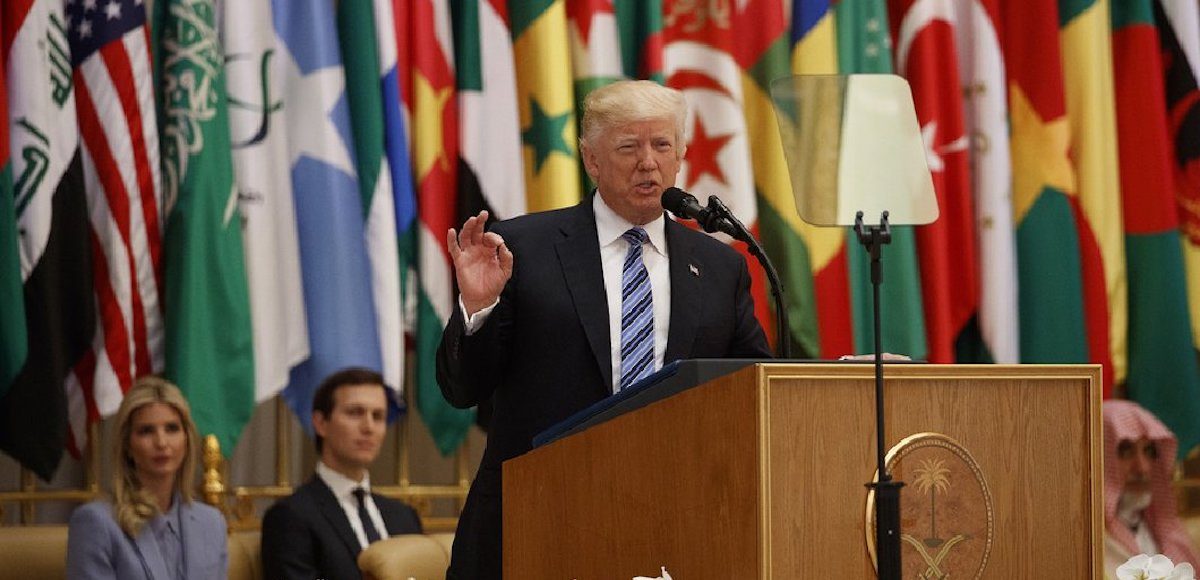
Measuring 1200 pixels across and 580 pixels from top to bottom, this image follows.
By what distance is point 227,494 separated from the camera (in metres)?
5.47

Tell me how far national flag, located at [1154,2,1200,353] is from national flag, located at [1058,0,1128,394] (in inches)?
11.2

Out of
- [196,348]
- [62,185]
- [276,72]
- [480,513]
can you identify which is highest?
[276,72]

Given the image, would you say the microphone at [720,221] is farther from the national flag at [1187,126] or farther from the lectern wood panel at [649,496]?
the national flag at [1187,126]

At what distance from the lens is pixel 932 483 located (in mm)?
2020

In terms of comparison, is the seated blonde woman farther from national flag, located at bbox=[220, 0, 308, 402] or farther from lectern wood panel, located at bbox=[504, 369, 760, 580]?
lectern wood panel, located at bbox=[504, 369, 760, 580]

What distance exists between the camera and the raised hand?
8.76 ft

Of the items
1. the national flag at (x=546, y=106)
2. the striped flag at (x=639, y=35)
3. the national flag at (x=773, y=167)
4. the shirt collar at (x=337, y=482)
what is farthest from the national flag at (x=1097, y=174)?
the shirt collar at (x=337, y=482)

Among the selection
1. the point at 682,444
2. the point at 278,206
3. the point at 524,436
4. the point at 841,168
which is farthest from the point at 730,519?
the point at 278,206

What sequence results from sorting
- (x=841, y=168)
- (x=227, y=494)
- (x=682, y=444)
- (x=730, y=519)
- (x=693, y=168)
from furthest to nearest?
(x=693, y=168) < (x=227, y=494) < (x=841, y=168) < (x=682, y=444) < (x=730, y=519)

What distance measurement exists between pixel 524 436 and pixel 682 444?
88 cm

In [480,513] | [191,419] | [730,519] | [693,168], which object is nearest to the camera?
[730,519]

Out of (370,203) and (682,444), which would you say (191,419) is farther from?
(682,444)

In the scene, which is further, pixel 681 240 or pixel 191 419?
pixel 191 419

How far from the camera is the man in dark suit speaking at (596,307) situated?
9.55ft
